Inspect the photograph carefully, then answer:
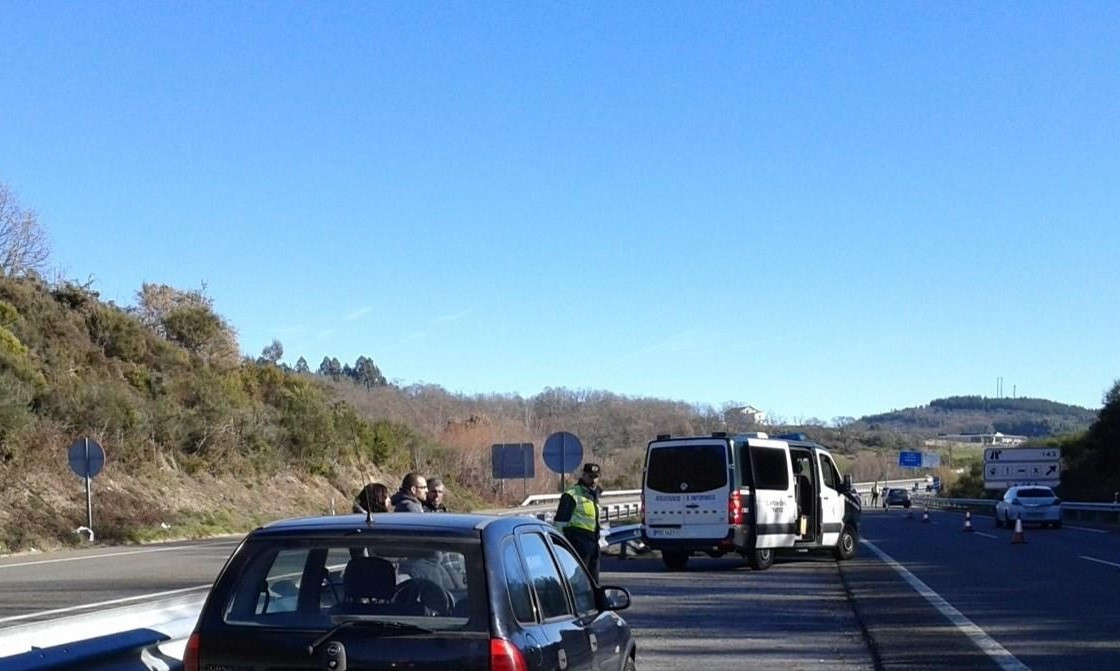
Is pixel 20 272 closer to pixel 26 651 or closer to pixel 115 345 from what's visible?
pixel 115 345

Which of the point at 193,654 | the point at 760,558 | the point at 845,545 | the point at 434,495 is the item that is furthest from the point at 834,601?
the point at 193,654

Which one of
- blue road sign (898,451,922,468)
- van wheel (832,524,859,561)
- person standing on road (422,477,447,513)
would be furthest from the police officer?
blue road sign (898,451,922,468)

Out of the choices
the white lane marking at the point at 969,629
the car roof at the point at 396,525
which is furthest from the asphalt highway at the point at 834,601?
the car roof at the point at 396,525

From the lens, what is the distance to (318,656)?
18.1 ft

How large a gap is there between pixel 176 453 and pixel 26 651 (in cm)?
3649

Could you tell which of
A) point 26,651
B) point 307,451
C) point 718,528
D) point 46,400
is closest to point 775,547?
point 718,528

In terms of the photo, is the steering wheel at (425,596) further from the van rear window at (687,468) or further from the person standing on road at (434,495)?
the van rear window at (687,468)

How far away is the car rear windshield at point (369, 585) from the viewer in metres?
5.74

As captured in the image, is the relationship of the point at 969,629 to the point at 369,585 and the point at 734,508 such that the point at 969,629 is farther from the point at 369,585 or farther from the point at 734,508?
the point at 369,585

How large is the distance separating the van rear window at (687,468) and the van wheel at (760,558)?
4.74 feet

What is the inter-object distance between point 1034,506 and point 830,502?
19.1m

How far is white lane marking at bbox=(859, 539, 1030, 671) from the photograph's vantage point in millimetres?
11570

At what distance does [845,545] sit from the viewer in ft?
83.4

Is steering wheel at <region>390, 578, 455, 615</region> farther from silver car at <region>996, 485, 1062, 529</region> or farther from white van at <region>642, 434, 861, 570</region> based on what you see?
silver car at <region>996, 485, 1062, 529</region>
